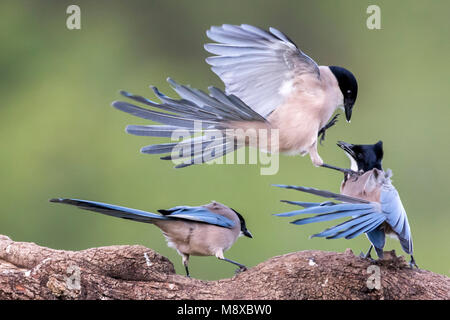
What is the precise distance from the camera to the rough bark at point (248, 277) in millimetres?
2238

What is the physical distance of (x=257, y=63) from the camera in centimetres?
247

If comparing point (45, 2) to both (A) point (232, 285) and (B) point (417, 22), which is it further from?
(A) point (232, 285)

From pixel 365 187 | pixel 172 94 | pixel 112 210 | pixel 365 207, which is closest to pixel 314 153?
pixel 365 187

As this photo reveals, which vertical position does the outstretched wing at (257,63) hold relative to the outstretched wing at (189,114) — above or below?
above

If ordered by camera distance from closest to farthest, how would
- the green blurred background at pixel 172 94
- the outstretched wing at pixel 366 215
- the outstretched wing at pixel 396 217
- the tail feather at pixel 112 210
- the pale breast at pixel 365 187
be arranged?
the tail feather at pixel 112 210 → the outstretched wing at pixel 366 215 → the outstretched wing at pixel 396 217 → the pale breast at pixel 365 187 → the green blurred background at pixel 172 94

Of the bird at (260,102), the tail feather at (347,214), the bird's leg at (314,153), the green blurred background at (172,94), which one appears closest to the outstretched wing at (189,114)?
the bird at (260,102)

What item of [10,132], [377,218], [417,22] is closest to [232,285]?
[377,218]

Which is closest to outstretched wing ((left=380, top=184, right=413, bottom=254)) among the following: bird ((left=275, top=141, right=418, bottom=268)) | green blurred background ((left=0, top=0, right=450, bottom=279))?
bird ((left=275, top=141, right=418, bottom=268))

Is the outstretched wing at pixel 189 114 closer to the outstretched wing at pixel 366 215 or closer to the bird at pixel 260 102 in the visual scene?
the bird at pixel 260 102

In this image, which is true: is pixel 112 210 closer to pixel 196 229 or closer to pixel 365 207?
pixel 196 229

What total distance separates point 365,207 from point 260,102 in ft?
1.60

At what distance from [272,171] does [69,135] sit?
135 centimetres

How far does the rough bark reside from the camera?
224 cm

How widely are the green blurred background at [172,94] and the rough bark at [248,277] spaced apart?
1.78 meters
